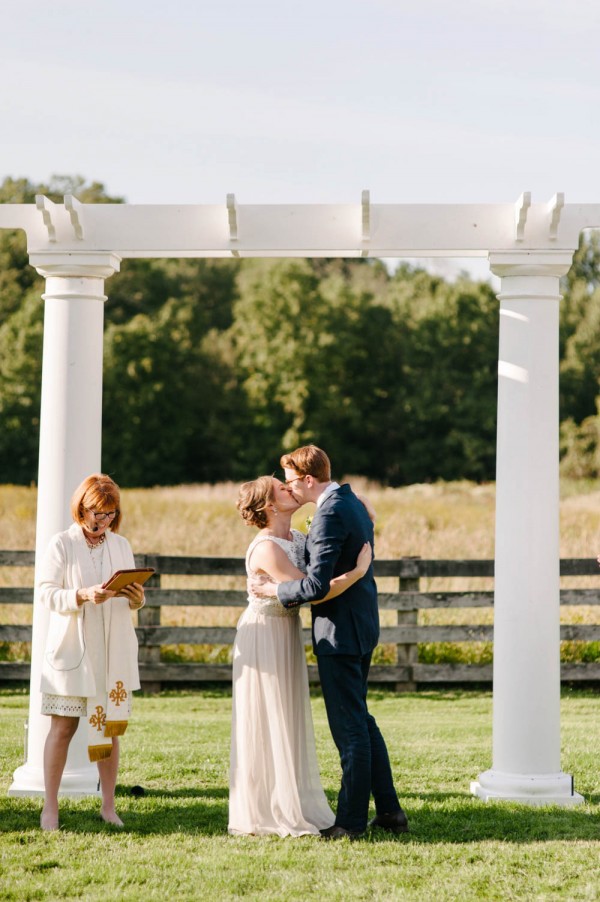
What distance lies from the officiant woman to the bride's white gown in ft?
1.74

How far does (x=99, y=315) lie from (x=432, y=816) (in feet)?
10.2

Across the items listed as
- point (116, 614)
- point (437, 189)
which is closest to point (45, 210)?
point (116, 614)

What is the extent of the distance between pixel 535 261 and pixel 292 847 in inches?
123

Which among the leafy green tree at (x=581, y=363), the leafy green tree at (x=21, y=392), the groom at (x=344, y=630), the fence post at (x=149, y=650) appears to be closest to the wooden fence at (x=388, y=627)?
the fence post at (x=149, y=650)

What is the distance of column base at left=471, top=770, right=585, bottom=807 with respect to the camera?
5828mm

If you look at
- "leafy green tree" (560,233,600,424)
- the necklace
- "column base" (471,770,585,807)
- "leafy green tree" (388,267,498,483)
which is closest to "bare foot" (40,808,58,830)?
the necklace

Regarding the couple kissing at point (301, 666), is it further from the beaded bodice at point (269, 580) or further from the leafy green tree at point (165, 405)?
the leafy green tree at point (165, 405)

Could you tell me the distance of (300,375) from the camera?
119 ft

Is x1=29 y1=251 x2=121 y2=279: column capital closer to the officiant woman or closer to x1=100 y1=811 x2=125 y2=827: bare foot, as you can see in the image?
the officiant woman

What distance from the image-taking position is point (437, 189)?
33.3 meters

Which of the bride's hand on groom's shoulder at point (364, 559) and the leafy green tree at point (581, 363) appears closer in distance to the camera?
the bride's hand on groom's shoulder at point (364, 559)

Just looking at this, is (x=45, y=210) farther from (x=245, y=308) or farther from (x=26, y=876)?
(x=245, y=308)

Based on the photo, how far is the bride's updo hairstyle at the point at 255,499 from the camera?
519cm

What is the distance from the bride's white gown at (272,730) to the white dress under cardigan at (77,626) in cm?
56
